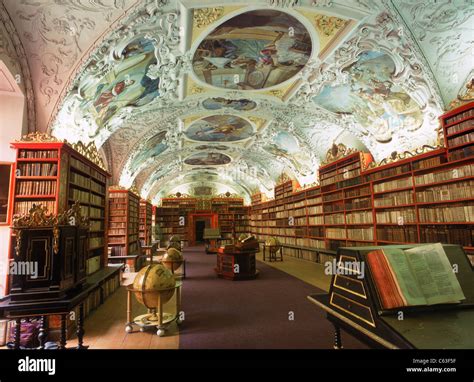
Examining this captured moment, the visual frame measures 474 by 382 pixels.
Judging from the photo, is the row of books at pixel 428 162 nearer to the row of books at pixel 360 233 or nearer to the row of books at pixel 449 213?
the row of books at pixel 449 213

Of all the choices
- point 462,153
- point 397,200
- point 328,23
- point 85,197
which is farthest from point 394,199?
point 85,197

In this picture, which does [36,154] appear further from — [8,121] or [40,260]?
[40,260]

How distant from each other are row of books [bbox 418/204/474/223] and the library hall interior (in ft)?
0.10

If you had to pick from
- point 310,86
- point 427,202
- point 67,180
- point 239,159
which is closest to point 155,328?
point 67,180

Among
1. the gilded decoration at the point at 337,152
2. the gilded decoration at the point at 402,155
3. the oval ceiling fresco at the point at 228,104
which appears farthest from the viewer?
the gilded decoration at the point at 337,152

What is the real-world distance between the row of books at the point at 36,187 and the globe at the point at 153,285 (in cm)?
261

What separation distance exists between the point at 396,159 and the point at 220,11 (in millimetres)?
6375

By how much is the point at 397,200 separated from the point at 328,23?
5248 millimetres

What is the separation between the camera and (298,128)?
1155cm

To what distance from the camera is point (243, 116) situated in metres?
11.7

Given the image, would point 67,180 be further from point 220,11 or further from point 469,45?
point 469,45

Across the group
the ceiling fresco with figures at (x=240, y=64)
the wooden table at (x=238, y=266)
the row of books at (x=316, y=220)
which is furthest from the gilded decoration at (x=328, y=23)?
the row of books at (x=316, y=220)

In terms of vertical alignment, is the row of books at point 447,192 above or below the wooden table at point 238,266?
above

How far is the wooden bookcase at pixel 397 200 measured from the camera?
617 cm
